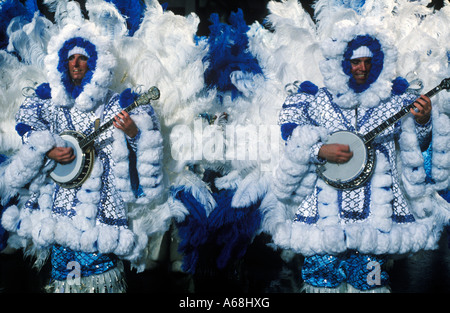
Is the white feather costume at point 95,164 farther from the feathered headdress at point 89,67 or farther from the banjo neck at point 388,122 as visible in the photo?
the banjo neck at point 388,122

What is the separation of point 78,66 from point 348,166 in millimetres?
1858

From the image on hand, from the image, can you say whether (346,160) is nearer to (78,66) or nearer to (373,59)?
(373,59)

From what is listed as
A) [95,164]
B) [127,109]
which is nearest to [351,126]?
[127,109]

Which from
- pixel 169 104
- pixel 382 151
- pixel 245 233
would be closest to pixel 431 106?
pixel 382 151

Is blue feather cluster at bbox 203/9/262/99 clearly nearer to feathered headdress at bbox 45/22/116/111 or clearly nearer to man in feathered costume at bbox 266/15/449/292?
man in feathered costume at bbox 266/15/449/292

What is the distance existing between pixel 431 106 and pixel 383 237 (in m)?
0.88

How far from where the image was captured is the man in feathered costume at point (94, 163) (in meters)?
3.30

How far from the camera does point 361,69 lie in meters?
3.18

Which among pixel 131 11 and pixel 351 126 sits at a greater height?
pixel 131 11

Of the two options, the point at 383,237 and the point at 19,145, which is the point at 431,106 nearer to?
the point at 383,237

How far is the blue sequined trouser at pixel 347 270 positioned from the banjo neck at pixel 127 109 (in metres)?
1.48

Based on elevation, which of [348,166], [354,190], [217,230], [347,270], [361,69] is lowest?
[347,270]

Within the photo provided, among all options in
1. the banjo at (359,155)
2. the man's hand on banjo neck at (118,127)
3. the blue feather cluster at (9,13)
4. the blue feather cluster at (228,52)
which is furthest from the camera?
the blue feather cluster at (9,13)

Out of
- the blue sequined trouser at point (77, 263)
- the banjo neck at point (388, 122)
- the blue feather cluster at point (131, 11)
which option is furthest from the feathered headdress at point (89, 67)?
the banjo neck at point (388, 122)
